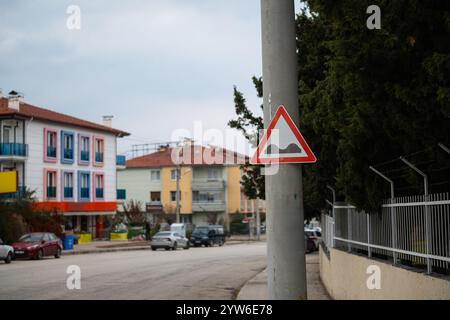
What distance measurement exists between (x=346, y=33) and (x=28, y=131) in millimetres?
48042

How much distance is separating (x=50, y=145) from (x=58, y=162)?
1.67m

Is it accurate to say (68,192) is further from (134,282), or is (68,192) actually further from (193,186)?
(134,282)

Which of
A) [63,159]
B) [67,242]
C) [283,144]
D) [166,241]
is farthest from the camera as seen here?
[63,159]

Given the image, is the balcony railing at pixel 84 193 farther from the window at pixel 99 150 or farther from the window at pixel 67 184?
the window at pixel 99 150

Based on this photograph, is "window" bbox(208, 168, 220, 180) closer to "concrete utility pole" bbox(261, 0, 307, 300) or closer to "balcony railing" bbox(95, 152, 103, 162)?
"balcony railing" bbox(95, 152, 103, 162)

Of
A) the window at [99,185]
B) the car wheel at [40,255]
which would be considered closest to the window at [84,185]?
the window at [99,185]

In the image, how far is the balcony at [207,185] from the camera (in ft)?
292

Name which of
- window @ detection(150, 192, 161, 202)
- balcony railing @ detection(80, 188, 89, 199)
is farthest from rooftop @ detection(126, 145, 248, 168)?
balcony railing @ detection(80, 188, 89, 199)

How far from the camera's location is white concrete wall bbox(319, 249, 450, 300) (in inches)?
298

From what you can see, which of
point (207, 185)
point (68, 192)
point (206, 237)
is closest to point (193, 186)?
point (207, 185)

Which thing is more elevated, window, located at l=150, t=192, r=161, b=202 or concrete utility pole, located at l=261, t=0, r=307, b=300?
window, located at l=150, t=192, r=161, b=202

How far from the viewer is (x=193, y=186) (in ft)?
294

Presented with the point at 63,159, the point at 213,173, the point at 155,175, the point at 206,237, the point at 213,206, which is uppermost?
the point at 213,173
